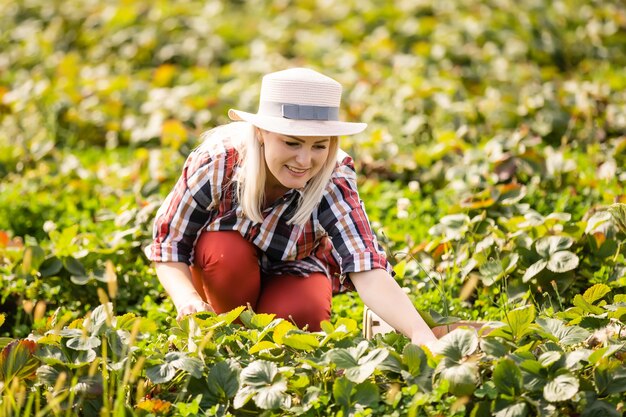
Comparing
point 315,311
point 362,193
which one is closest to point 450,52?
point 362,193

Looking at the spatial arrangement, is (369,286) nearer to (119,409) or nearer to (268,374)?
(268,374)

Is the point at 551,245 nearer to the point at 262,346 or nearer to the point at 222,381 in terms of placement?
the point at 262,346

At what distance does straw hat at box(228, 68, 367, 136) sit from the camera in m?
2.34

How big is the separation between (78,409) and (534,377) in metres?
1.04

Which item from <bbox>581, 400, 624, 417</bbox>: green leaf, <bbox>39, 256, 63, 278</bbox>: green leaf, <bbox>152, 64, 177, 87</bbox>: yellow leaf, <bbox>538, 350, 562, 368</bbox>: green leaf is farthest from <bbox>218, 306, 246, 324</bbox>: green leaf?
<bbox>152, 64, 177, 87</bbox>: yellow leaf

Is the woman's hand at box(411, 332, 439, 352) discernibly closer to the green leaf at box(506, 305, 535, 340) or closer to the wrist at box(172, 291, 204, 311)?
the green leaf at box(506, 305, 535, 340)

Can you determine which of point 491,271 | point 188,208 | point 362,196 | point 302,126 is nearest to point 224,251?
point 188,208

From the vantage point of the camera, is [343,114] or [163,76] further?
[163,76]

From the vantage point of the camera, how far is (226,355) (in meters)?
2.21

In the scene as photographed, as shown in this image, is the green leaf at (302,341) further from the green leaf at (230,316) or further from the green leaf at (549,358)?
the green leaf at (549,358)

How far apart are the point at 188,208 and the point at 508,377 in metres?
1.11

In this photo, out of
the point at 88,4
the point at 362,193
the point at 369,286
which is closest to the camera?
the point at 369,286

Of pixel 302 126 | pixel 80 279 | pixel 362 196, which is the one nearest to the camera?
pixel 302 126

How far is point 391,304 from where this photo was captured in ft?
7.67
